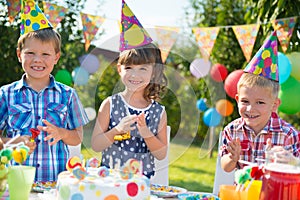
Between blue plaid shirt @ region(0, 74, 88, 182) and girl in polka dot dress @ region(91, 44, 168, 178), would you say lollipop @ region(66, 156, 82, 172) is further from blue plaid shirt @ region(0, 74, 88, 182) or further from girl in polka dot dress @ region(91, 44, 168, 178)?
blue plaid shirt @ region(0, 74, 88, 182)

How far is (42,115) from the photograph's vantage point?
214 centimetres

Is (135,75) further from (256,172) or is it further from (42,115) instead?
(256,172)

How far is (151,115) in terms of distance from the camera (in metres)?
2.08

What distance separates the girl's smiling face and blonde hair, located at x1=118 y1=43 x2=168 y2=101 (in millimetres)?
16

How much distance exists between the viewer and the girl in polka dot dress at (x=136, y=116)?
1.88 metres

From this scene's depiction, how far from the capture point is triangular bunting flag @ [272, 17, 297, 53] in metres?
4.26

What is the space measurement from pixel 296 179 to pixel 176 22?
654 centimetres

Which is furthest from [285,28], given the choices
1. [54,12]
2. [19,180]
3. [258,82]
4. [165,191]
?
[19,180]

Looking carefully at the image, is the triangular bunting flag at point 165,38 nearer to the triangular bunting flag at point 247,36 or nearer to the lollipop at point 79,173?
the lollipop at point 79,173

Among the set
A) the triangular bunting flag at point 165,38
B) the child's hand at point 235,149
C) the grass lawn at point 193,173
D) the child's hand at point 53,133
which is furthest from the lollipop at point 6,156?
the grass lawn at point 193,173

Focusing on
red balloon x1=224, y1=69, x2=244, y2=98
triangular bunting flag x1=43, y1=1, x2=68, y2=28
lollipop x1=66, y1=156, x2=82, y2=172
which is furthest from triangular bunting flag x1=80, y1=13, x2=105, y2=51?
lollipop x1=66, y1=156, x2=82, y2=172

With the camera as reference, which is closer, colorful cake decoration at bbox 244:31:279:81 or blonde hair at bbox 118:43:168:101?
colorful cake decoration at bbox 244:31:279:81

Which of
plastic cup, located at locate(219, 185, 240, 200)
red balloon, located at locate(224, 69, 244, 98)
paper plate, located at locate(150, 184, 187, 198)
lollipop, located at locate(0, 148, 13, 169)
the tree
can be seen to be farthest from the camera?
the tree

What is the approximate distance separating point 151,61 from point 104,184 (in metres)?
0.67
